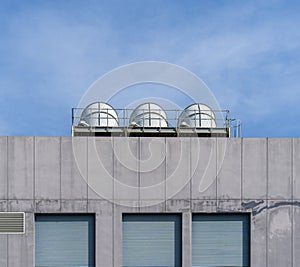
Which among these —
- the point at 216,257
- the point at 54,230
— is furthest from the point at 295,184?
the point at 54,230

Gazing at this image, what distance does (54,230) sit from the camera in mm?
14195

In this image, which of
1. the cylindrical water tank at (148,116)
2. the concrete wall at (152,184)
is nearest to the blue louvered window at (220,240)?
the concrete wall at (152,184)

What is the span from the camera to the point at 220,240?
14.5 meters

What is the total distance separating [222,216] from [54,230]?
609cm

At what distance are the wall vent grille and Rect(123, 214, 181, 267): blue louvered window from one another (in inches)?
142

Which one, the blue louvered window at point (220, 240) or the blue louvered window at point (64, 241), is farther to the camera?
the blue louvered window at point (220, 240)

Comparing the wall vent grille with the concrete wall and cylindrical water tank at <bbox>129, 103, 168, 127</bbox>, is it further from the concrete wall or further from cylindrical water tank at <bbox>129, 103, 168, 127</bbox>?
cylindrical water tank at <bbox>129, 103, 168, 127</bbox>

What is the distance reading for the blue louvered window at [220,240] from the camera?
47.5 ft

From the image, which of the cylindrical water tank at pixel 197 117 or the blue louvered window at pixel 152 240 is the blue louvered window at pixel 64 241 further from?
the cylindrical water tank at pixel 197 117

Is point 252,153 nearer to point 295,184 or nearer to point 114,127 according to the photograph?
point 295,184

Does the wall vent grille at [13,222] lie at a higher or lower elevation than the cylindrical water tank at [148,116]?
lower

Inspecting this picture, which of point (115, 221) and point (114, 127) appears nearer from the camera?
point (115, 221)

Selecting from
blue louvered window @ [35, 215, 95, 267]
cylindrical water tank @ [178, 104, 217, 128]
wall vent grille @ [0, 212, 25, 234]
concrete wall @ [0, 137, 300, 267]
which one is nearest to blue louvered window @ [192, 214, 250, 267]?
concrete wall @ [0, 137, 300, 267]

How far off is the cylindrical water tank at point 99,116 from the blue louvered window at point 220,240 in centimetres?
569
